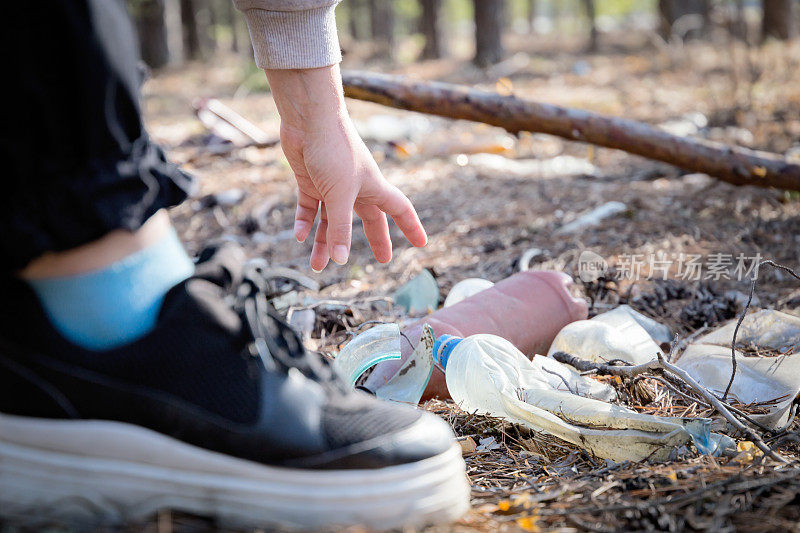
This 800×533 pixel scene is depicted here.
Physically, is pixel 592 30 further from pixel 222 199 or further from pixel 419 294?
pixel 419 294

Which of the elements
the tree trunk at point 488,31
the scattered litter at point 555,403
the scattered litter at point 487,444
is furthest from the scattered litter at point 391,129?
the tree trunk at point 488,31

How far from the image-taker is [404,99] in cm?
357

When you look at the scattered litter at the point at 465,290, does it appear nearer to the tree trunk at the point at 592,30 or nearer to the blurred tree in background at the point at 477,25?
the blurred tree in background at the point at 477,25

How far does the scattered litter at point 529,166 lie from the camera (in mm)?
5007

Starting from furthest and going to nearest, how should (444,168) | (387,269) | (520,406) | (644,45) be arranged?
1. (644,45)
2. (444,168)
3. (387,269)
4. (520,406)

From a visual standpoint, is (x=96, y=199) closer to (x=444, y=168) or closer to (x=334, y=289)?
(x=334, y=289)

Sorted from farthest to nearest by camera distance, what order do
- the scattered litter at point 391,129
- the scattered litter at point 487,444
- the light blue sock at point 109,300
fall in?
the scattered litter at point 391,129 < the scattered litter at point 487,444 < the light blue sock at point 109,300

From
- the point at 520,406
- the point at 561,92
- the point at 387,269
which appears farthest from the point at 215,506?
Result: the point at 561,92

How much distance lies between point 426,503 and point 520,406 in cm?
56

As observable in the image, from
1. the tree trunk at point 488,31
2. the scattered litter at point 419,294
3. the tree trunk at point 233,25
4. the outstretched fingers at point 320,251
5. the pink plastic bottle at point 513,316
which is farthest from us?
the tree trunk at point 233,25

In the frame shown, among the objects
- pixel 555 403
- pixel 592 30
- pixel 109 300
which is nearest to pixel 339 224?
pixel 109 300

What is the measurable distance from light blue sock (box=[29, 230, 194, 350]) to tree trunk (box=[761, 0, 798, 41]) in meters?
14.0

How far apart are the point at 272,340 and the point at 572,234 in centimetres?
250

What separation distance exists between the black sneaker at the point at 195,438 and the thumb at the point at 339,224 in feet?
1.44
